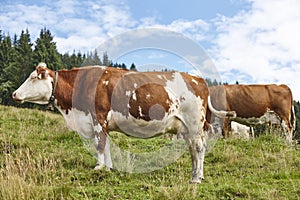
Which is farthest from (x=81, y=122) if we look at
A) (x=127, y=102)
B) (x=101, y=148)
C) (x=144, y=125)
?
(x=144, y=125)

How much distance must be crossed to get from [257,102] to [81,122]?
7537mm

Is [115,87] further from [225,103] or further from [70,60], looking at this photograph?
[70,60]

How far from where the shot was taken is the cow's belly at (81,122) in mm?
7473

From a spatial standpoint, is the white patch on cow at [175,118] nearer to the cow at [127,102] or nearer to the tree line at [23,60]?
the cow at [127,102]

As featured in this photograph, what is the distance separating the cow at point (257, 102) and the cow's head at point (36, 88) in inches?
253

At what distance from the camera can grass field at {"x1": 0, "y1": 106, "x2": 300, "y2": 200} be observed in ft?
16.4

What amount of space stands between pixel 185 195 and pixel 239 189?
1130 millimetres

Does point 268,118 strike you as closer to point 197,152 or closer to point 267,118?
point 267,118

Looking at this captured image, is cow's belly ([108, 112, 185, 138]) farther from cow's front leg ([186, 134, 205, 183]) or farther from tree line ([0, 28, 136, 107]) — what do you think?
tree line ([0, 28, 136, 107])

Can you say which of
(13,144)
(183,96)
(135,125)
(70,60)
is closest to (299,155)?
(183,96)

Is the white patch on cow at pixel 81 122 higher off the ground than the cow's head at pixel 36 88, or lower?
lower

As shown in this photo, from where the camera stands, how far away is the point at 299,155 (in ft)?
29.0

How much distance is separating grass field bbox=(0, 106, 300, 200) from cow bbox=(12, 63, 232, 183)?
669mm

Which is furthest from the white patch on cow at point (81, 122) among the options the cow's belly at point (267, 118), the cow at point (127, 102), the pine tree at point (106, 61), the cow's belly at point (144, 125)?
the cow's belly at point (267, 118)
